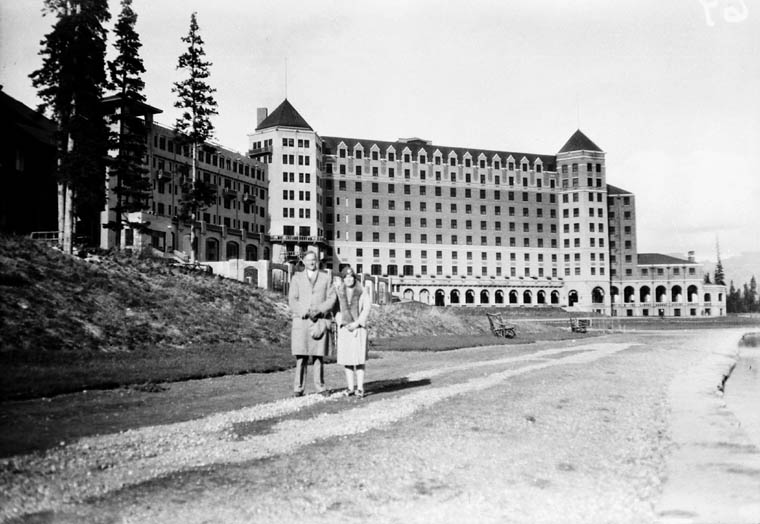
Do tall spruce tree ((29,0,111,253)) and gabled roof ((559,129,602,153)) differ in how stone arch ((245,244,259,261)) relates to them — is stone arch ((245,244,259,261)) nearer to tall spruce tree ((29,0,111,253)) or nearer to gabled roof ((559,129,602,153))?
tall spruce tree ((29,0,111,253))

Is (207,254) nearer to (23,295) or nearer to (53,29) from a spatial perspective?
(53,29)

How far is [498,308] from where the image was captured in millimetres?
102250

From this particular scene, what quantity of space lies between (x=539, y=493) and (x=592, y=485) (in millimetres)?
576

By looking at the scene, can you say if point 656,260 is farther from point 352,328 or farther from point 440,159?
point 352,328

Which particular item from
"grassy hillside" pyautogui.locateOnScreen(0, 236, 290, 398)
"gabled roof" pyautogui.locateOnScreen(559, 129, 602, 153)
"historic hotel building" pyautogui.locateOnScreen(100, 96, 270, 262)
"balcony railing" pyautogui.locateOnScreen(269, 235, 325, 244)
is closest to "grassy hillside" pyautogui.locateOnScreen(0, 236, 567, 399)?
"grassy hillside" pyautogui.locateOnScreen(0, 236, 290, 398)

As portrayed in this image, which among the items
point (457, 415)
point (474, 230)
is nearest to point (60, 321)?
point (457, 415)

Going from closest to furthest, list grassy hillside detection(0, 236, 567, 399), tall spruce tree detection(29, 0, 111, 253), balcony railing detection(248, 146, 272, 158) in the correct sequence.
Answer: grassy hillside detection(0, 236, 567, 399)
tall spruce tree detection(29, 0, 111, 253)
balcony railing detection(248, 146, 272, 158)

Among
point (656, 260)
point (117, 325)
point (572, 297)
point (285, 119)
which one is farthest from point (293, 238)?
point (117, 325)

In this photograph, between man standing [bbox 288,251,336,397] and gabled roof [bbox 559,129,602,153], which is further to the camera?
gabled roof [bbox 559,129,602,153]

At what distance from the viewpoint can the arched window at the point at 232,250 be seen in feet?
239

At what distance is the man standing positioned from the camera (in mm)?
11320

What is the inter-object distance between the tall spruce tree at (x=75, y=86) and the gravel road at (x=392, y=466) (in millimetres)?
25595

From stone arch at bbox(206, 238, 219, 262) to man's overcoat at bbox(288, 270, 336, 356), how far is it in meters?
58.9

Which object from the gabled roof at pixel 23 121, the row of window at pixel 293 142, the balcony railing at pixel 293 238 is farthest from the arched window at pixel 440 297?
the gabled roof at pixel 23 121
